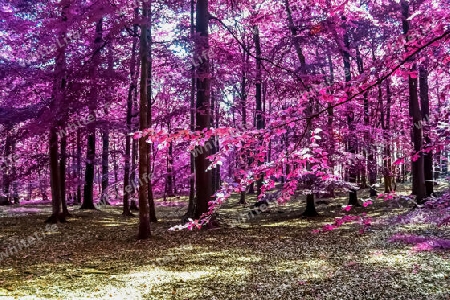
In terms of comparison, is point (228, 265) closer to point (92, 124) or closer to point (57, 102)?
point (57, 102)

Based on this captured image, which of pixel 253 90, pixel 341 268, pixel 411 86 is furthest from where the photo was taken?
pixel 253 90

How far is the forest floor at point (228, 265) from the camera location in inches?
218

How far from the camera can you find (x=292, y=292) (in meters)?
5.44

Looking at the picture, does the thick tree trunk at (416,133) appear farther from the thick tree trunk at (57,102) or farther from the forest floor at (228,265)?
the thick tree trunk at (57,102)

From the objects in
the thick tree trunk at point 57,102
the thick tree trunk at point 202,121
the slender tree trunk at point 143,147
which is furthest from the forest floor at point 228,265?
the thick tree trunk at point 57,102

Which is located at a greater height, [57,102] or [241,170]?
[57,102]

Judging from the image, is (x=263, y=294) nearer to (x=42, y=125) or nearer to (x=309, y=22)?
(x=42, y=125)

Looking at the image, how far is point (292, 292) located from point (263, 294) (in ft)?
1.37

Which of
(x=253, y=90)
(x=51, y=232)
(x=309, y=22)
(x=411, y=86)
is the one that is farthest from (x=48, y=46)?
(x=253, y=90)

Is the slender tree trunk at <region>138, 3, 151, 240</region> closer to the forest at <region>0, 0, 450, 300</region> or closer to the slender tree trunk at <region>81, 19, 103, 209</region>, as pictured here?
the forest at <region>0, 0, 450, 300</region>

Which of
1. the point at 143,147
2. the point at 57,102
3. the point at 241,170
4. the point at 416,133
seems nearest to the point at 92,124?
the point at 57,102

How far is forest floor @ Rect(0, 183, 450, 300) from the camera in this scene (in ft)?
18.2

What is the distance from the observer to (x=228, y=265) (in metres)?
7.25

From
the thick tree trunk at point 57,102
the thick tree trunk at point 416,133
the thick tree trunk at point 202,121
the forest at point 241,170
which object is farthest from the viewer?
the thick tree trunk at point 416,133
